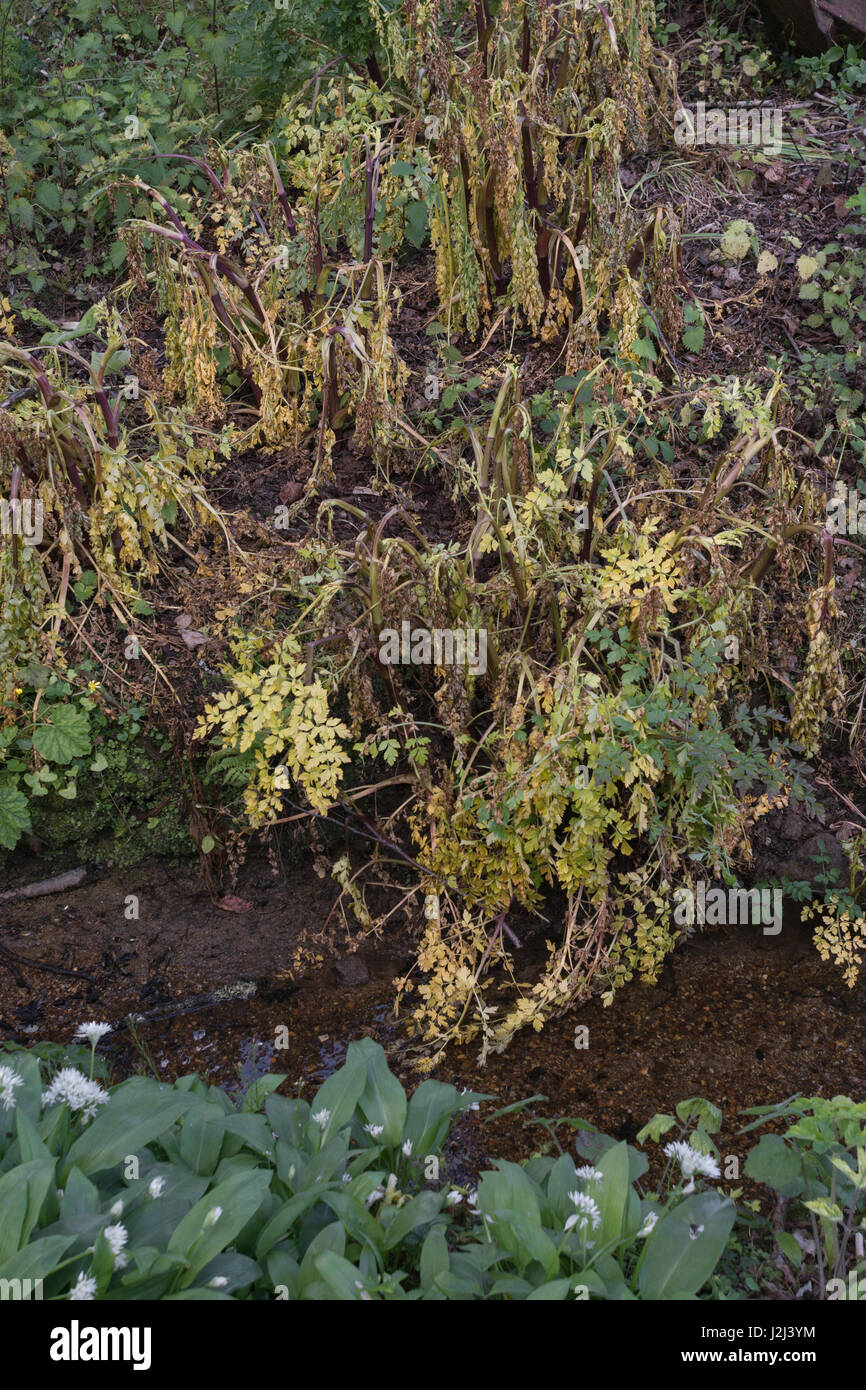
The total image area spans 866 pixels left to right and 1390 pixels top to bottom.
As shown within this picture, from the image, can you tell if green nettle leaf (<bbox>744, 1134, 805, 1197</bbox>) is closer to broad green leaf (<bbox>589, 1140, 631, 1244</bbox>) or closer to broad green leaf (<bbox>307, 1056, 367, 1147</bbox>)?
broad green leaf (<bbox>589, 1140, 631, 1244</bbox>)

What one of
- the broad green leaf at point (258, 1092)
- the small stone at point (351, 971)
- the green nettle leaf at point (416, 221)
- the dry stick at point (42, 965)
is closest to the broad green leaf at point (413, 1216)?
the broad green leaf at point (258, 1092)

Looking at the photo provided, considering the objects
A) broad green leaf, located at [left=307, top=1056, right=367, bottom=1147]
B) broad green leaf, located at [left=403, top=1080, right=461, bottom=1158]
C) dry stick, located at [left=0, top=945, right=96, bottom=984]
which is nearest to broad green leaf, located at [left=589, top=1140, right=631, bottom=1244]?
broad green leaf, located at [left=403, top=1080, right=461, bottom=1158]

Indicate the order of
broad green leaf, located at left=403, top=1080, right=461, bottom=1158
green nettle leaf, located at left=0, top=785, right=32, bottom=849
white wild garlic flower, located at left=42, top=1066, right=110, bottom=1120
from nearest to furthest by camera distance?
white wild garlic flower, located at left=42, top=1066, right=110, bottom=1120, broad green leaf, located at left=403, top=1080, right=461, bottom=1158, green nettle leaf, located at left=0, top=785, right=32, bottom=849

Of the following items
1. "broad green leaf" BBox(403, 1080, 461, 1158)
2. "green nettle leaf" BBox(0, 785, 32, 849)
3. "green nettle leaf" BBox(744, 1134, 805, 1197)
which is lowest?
"broad green leaf" BBox(403, 1080, 461, 1158)

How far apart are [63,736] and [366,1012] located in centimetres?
129

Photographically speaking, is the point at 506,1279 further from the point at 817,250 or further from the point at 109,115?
the point at 109,115

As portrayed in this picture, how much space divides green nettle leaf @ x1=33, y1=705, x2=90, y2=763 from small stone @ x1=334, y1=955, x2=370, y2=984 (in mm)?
1058

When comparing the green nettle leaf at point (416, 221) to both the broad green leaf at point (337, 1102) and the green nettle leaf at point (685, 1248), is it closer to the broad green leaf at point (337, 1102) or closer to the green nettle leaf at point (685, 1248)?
the broad green leaf at point (337, 1102)

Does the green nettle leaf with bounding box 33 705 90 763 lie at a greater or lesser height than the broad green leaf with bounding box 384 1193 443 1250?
greater

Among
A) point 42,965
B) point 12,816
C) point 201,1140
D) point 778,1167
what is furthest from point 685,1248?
point 12,816

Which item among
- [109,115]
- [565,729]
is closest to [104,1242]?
[565,729]

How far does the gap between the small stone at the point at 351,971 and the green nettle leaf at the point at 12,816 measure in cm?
108

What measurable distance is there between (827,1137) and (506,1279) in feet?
2.29

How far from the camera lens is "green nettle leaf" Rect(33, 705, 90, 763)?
3.68m
